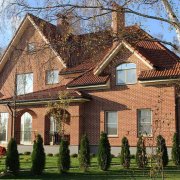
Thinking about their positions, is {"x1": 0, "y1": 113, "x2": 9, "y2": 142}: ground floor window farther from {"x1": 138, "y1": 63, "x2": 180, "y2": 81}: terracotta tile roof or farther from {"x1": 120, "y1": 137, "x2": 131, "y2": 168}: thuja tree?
{"x1": 120, "y1": 137, "x2": 131, "y2": 168}: thuja tree

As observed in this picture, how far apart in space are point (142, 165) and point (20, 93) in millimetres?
16947

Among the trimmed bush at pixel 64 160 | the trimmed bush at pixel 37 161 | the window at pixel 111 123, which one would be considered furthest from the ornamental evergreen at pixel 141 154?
the window at pixel 111 123

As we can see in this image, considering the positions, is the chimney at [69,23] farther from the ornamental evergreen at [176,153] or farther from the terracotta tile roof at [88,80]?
the terracotta tile roof at [88,80]

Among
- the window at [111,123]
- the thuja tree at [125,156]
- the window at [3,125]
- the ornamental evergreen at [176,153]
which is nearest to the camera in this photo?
the thuja tree at [125,156]

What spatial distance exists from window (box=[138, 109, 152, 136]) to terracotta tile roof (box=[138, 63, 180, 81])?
89.2 inches

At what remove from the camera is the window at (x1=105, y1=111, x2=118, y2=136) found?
25.7 metres

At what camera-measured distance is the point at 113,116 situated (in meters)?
25.9

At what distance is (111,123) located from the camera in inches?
1019

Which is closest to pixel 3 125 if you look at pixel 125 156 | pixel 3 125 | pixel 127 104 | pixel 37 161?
pixel 3 125

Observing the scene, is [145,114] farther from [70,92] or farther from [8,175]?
[8,175]

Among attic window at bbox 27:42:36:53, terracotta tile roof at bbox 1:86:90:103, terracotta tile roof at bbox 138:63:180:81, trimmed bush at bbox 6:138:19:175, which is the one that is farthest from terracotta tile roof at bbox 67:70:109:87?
attic window at bbox 27:42:36:53

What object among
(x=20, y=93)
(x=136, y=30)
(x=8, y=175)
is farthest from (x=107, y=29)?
(x=20, y=93)

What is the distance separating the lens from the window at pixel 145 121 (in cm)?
2427

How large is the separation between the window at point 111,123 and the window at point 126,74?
220 centimetres
